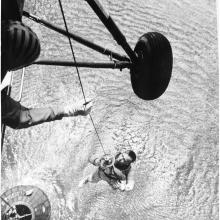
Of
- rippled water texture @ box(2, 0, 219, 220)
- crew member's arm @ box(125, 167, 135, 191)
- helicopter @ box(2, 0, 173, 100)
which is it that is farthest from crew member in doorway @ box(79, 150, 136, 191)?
rippled water texture @ box(2, 0, 219, 220)

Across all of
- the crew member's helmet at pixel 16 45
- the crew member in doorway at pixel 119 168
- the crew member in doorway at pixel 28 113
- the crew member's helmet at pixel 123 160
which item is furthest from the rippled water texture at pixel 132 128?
the crew member's helmet at pixel 16 45

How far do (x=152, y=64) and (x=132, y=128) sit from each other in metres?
4.37

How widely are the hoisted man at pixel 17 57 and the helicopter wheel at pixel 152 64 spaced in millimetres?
694

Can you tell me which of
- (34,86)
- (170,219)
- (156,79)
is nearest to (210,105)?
(170,219)

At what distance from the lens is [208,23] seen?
8.11 metres

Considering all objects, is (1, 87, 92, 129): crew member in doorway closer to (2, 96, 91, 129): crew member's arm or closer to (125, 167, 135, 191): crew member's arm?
(2, 96, 91, 129): crew member's arm

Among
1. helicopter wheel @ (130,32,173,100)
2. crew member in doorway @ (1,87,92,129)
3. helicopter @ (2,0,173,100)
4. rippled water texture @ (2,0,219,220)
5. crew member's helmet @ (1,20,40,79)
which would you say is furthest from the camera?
rippled water texture @ (2,0,219,220)

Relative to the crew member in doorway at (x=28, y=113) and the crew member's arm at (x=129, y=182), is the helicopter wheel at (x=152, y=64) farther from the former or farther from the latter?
the crew member's arm at (x=129, y=182)

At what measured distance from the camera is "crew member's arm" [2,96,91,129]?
2498mm

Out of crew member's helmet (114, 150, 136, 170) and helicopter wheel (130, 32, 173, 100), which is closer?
helicopter wheel (130, 32, 173, 100)

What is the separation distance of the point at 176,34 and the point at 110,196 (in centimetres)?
380

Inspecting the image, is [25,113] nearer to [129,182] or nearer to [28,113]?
[28,113]

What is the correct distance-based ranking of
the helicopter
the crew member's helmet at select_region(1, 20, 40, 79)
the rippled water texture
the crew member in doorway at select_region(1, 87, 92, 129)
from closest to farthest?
the crew member's helmet at select_region(1, 20, 40, 79) → the crew member in doorway at select_region(1, 87, 92, 129) → the helicopter → the rippled water texture

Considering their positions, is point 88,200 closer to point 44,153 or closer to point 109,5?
point 44,153
